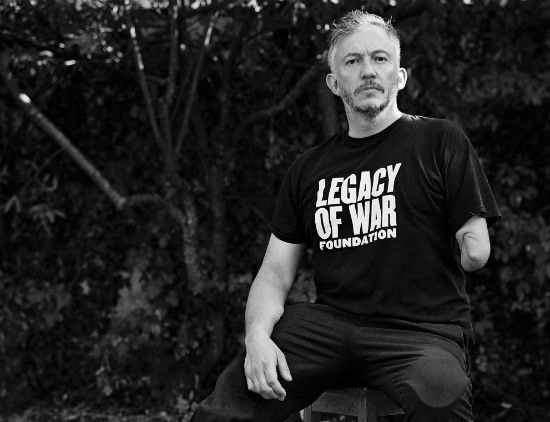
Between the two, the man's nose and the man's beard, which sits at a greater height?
the man's nose

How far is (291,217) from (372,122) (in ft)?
1.05

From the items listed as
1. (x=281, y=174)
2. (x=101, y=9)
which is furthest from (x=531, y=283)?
(x=101, y=9)

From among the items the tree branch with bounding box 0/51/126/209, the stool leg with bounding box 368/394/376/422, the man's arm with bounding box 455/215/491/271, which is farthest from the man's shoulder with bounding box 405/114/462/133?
the tree branch with bounding box 0/51/126/209

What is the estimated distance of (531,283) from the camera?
3756 mm

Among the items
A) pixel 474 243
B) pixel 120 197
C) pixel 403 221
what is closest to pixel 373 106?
pixel 403 221

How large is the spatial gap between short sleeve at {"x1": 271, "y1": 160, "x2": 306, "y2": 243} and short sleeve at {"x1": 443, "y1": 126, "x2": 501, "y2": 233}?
415 mm

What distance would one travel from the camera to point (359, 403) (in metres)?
1.96

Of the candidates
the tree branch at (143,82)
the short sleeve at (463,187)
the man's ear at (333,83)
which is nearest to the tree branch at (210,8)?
the tree branch at (143,82)

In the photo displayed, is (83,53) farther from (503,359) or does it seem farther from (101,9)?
(503,359)

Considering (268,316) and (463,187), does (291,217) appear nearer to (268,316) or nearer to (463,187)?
(268,316)

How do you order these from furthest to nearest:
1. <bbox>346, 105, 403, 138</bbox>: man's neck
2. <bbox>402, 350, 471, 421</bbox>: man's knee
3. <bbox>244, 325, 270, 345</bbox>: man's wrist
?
1. <bbox>346, 105, 403, 138</bbox>: man's neck
2. <bbox>244, 325, 270, 345</bbox>: man's wrist
3. <bbox>402, 350, 471, 421</bbox>: man's knee

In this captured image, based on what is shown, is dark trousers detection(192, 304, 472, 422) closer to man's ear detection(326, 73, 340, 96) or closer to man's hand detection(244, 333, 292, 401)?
man's hand detection(244, 333, 292, 401)

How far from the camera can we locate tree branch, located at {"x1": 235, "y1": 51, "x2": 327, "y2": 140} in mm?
3559

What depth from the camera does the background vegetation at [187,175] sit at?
3.71m
